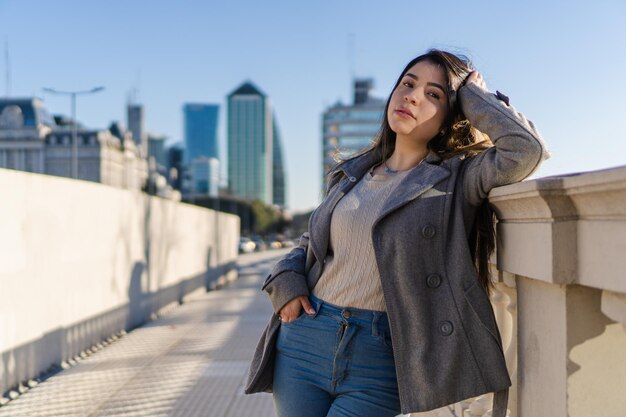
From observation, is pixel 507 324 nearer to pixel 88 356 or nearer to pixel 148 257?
pixel 88 356

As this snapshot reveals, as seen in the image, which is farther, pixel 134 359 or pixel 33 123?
pixel 33 123

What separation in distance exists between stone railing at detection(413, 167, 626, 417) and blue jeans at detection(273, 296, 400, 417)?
355mm

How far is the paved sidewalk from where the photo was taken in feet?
16.9

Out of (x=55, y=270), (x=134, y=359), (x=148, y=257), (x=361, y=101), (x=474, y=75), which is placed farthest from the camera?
(x=361, y=101)

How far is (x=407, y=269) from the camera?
1.89 metres

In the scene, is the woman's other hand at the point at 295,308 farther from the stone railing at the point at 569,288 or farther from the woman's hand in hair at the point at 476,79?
the woman's hand in hair at the point at 476,79

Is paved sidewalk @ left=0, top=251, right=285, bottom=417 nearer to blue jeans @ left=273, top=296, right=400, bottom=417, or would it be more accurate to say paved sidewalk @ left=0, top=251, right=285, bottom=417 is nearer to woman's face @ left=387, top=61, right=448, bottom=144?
blue jeans @ left=273, top=296, right=400, bottom=417

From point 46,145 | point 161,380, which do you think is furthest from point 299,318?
point 46,145

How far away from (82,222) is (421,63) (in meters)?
6.03

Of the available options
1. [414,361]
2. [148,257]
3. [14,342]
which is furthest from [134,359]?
[414,361]

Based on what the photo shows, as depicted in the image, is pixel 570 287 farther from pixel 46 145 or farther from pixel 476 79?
pixel 46 145

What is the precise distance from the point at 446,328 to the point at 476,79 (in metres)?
0.71

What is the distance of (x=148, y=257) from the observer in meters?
11.1

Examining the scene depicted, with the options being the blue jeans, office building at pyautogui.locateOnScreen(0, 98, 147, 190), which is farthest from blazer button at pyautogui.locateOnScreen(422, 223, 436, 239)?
office building at pyautogui.locateOnScreen(0, 98, 147, 190)
